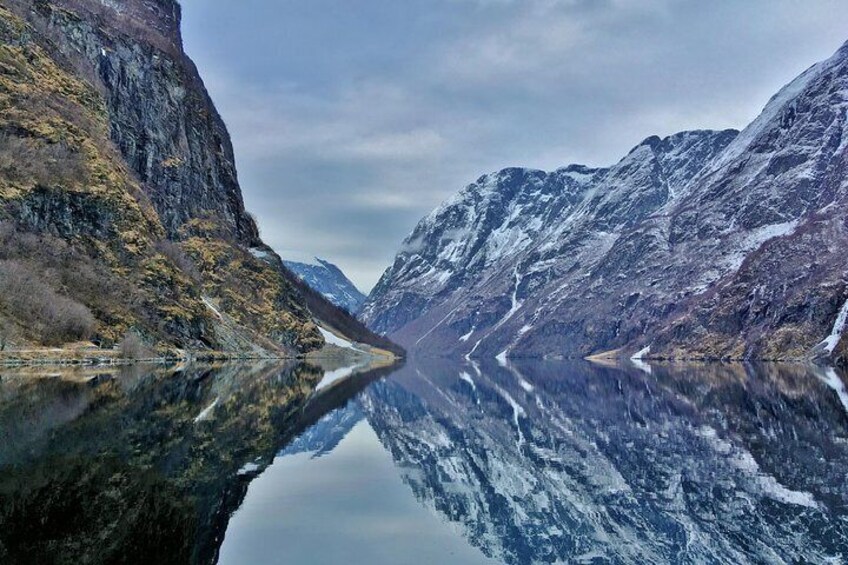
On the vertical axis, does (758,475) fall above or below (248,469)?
below

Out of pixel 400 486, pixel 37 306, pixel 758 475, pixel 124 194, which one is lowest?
pixel 758 475

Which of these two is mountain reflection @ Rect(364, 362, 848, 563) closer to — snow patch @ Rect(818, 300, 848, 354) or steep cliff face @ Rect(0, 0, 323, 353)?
steep cliff face @ Rect(0, 0, 323, 353)

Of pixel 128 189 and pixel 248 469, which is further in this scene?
pixel 128 189

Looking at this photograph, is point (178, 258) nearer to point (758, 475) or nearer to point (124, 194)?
point (124, 194)

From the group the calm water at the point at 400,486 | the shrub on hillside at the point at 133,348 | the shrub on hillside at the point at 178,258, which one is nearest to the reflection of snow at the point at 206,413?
the calm water at the point at 400,486

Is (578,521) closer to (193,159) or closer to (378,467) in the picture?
Answer: (378,467)

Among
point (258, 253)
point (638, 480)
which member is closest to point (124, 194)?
point (258, 253)

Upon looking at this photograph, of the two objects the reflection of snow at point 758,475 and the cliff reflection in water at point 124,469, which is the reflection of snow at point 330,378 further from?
the reflection of snow at point 758,475
